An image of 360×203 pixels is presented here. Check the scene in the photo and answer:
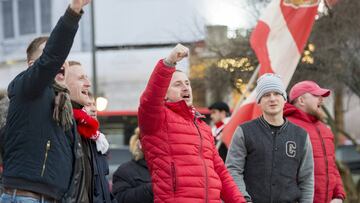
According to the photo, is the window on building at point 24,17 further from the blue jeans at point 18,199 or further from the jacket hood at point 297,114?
the blue jeans at point 18,199

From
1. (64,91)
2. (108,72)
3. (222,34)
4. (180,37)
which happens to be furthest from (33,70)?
(108,72)

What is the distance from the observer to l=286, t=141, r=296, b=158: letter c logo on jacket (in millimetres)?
5730

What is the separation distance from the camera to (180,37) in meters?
15.5

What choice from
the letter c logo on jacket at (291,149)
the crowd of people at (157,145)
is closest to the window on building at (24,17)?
the crowd of people at (157,145)

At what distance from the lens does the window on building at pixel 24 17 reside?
24766mm

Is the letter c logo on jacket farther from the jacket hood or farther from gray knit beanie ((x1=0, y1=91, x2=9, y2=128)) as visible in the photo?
gray knit beanie ((x1=0, y1=91, x2=9, y2=128))

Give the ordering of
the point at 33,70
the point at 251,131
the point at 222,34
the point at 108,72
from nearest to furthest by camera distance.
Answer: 1. the point at 33,70
2. the point at 251,131
3. the point at 222,34
4. the point at 108,72

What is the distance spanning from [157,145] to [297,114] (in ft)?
5.66

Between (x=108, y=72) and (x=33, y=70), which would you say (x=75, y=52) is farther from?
(x=33, y=70)

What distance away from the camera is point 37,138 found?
402 centimetres

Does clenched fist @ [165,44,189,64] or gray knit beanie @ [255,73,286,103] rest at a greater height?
clenched fist @ [165,44,189,64]

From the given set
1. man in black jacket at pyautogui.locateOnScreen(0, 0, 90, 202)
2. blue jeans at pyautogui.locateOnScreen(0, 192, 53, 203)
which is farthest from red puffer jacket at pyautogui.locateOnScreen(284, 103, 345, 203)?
blue jeans at pyautogui.locateOnScreen(0, 192, 53, 203)

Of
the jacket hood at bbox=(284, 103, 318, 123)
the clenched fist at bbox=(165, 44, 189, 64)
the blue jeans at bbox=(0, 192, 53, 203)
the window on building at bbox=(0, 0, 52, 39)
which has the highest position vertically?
the clenched fist at bbox=(165, 44, 189, 64)

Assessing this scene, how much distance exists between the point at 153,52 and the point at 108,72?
211 cm
